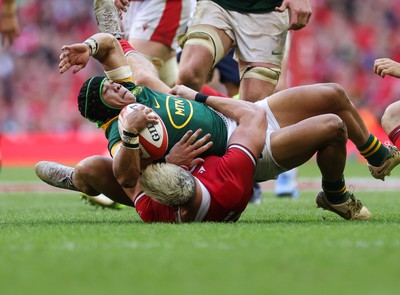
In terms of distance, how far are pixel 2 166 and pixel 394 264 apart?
16469mm

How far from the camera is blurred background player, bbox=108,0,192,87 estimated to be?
9.48 meters

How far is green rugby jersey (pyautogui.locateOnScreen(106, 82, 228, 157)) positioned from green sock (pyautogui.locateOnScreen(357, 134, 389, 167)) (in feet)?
3.59

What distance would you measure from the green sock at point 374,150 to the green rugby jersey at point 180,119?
1096mm

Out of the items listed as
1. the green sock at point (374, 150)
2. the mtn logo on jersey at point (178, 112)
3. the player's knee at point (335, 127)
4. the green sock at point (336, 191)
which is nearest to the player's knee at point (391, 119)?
the green sock at point (374, 150)

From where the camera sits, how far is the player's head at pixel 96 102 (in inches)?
237

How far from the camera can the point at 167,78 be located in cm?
969

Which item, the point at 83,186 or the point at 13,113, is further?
the point at 13,113

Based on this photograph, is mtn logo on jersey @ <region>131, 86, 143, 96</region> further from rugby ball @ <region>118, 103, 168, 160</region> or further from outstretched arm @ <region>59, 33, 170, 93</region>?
rugby ball @ <region>118, 103, 168, 160</region>

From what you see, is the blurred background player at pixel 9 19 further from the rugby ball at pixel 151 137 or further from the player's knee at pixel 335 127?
the player's knee at pixel 335 127

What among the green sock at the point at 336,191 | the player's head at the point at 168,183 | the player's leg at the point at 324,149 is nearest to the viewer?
the player's head at the point at 168,183

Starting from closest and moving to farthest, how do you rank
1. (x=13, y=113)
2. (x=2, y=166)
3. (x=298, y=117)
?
(x=298, y=117) < (x=2, y=166) < (x=13, y=113)

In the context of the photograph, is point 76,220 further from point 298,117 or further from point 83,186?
point 298,117

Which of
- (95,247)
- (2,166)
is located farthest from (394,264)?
(2,166)

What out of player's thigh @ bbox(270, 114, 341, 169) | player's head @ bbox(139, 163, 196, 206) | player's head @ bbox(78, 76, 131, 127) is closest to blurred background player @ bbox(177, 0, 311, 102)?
player's head @ bbox(78, 76, 131, 127)
